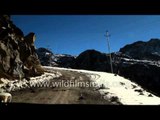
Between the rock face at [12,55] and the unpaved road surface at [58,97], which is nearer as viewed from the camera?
the unpaved road surface at [58,97]

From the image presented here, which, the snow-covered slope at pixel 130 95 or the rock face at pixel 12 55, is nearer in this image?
the snow-covered slope at pixel 130 95

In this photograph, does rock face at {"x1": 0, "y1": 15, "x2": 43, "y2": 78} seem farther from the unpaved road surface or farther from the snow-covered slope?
the snow-covered slope

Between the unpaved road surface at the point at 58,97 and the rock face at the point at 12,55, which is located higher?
the rock face at the point at 12,55

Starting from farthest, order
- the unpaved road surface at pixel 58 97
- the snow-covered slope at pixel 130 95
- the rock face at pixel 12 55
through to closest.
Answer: the rock face at pixel 12 55 → the snow-covered slope at pixel 130 95 → the unpaved road surface at pixel 58 97

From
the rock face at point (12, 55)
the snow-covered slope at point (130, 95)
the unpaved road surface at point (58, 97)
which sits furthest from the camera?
the rock face at point (12, 55)

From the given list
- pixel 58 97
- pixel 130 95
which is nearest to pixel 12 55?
pixel 58 97

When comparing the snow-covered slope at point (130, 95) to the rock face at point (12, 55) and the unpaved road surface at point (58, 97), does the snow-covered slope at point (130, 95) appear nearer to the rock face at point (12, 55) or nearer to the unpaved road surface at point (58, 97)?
the unpaved road surface at point (58, 97)

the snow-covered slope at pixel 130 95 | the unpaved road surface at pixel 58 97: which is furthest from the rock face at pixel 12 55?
the snow-covered slope at pixel 130 95

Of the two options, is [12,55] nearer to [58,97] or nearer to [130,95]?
Result: [58,97]

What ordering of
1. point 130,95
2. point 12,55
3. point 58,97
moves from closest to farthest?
point 58,97
point 130,95
point 12,55

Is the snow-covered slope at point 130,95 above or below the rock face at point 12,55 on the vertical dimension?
below

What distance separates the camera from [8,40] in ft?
160
